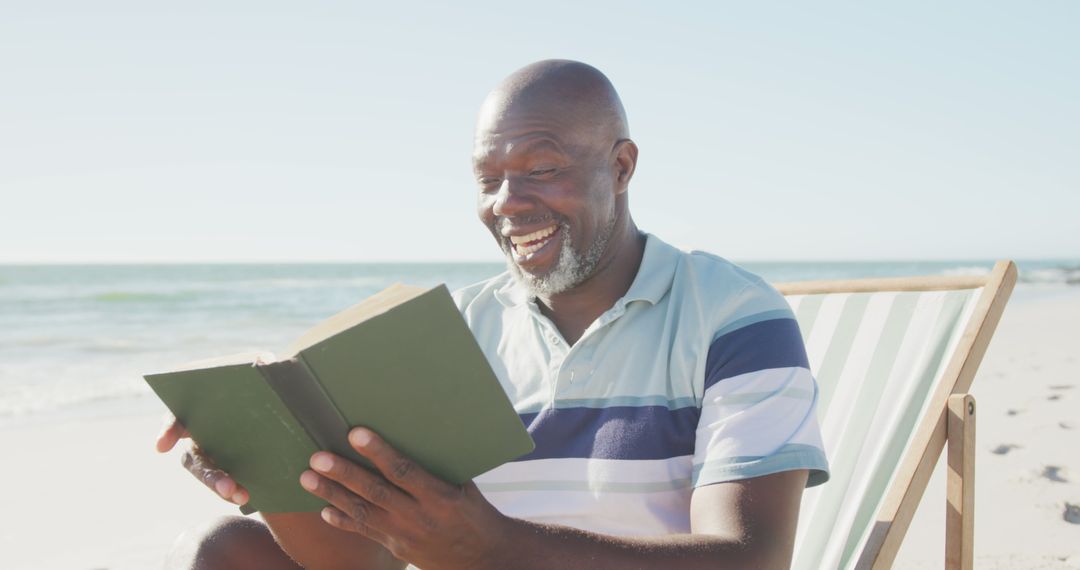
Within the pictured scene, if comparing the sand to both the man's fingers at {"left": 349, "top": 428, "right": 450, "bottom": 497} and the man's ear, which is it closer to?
the man's ear

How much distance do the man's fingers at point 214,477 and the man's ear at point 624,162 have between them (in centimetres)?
114

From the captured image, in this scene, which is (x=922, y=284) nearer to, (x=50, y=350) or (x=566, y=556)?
(x=566, y=556)

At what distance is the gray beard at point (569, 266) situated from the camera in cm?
220

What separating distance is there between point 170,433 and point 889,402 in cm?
199

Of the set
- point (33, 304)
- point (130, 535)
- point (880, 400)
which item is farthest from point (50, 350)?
point (880, 400)

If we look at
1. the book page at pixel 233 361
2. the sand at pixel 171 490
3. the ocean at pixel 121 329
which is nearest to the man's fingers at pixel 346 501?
the book page at pixel 233 361

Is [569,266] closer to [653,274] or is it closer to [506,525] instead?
[653,274]

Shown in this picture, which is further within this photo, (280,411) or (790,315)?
(790,315)

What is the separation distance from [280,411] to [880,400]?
77.0 inches

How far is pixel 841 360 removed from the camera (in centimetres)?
296

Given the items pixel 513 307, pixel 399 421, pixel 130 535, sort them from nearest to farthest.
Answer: pixel 399 421
pixel 513 307
pixel 130 535

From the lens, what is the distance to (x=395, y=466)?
1367 millimetres

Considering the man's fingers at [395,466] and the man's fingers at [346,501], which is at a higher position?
the man's fingers at [395,466]

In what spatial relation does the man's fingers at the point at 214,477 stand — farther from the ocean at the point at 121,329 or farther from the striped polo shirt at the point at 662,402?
the ocean at the point at 121,329
